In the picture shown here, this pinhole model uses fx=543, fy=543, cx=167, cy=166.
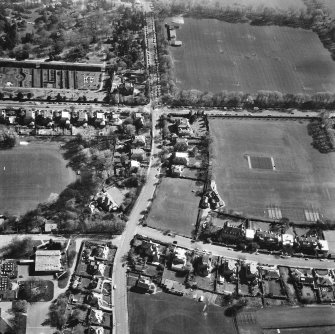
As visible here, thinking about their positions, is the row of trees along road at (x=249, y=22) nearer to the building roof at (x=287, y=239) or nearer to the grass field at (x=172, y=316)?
the building roof at (x=287, y=239)

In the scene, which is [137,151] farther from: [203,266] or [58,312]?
[58,312]

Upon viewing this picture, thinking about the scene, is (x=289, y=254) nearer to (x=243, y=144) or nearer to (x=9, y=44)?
(x=243, y=144)

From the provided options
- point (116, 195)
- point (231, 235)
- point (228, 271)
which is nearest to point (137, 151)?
point (116, 195)

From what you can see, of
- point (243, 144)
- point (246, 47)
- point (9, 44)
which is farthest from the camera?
point (246, 47)

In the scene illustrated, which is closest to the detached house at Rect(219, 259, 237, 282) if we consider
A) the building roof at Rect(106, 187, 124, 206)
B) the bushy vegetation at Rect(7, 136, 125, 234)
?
the bushy vegetation at Rect(7, 136, 125, 234)

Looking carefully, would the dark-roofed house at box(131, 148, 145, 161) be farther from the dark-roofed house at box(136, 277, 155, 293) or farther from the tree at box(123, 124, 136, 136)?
the dark-roofed house at box(136, 277, 155, 293)

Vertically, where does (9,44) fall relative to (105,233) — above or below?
above

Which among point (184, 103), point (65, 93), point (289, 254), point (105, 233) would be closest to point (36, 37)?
point (65, 93)
